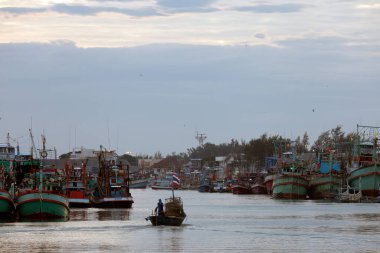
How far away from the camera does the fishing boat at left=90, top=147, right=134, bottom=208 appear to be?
12138 centimetres

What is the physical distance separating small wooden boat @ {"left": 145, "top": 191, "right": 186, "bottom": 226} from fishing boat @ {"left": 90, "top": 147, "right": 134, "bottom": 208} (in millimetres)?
43086

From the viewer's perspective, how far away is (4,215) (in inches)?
3477

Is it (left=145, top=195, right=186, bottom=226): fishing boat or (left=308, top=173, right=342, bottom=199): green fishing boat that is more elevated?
(left=308, top=173, right=342, bottom=199): green fishing boat

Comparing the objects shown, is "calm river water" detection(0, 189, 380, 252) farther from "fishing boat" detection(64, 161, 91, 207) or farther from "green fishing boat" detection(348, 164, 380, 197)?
Answer: "green fishing boat" detection(348, 164, 380, 197)

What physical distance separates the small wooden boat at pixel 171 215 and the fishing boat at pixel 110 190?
43.1m

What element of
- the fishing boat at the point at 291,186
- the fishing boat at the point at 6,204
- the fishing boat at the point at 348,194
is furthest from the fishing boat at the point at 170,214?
the fishing boat at the point at 291,186

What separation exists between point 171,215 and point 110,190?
47.8m

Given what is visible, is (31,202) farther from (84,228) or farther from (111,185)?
(111,185)

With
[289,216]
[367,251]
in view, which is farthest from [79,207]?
[367,251]

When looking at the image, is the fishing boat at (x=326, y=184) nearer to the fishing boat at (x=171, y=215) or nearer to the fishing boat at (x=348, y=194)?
the fishing boat at (x=348, y=194)

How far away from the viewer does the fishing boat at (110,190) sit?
4779 inches

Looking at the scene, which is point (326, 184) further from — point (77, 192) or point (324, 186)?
point (77, 192)

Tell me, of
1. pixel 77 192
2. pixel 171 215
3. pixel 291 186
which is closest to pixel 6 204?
pixel 171 215

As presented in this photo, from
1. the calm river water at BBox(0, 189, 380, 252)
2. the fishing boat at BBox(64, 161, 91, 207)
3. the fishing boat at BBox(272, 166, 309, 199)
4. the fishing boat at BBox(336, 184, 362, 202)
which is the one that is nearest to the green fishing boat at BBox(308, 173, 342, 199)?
the fishing boat at BBox(272, 166, 309, 199)
